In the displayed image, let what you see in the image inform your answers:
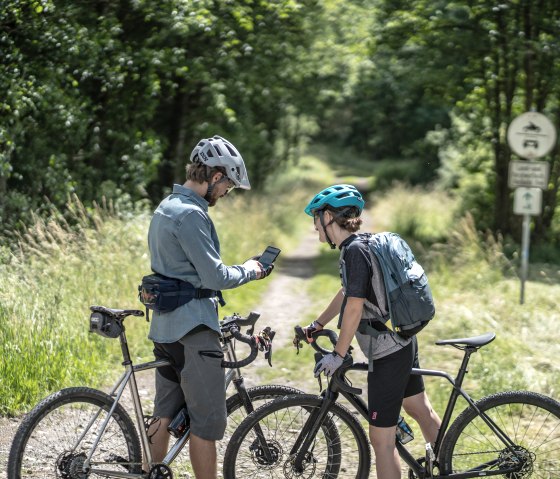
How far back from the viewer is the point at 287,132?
3203cm

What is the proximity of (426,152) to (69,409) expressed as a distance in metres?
39.4

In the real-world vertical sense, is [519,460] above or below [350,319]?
below

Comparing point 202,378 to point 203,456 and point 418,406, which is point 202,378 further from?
point 418,406

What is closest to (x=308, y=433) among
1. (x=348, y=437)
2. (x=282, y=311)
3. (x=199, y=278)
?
(x=348, y=437)

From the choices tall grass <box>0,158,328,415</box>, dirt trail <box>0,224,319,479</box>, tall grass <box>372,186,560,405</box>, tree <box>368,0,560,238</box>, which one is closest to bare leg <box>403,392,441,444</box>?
dirt trail <box>0,224,319,479</box>

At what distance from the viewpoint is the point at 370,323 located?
4.03 m

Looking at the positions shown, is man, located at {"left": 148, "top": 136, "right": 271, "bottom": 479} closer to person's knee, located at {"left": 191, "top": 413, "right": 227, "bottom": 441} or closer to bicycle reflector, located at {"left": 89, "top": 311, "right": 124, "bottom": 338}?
person's knee, located at {"left": 191, "top": 413, "right": 227, "bottom": 441}

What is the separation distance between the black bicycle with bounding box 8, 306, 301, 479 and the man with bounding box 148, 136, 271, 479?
123 mm

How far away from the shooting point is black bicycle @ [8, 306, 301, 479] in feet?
12.1

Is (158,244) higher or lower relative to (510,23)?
lower

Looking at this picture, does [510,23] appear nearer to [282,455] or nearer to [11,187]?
[11,187]

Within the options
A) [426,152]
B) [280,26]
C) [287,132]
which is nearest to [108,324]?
[280,26]

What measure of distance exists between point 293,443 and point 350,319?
0.77 metres

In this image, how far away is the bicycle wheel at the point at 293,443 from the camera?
4.03 m
